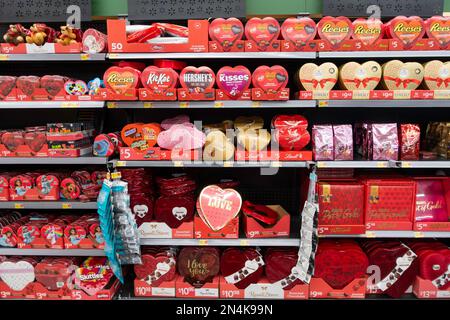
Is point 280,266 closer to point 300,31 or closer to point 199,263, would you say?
point 199,263

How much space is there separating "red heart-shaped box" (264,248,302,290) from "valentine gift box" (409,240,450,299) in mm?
881

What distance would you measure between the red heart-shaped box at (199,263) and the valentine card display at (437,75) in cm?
196

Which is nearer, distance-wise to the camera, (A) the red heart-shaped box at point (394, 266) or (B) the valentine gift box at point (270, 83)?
(B) the valentine gift box at point (270, 83)

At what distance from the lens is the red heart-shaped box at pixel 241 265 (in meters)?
2.47

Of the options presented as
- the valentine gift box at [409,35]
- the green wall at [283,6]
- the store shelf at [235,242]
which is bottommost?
the store shelf at [235,242]

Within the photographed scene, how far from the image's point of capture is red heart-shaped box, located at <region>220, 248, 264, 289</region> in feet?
8.11

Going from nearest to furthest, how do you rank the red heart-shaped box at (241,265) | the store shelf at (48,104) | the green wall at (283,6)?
the store shelf at (48,104) → the red heart-shaped box at (241,265) → the green wall at (283,6)

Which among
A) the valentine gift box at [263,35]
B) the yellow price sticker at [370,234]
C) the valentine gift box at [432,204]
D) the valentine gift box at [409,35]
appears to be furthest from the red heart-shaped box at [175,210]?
the valentine gift box at [409,35]

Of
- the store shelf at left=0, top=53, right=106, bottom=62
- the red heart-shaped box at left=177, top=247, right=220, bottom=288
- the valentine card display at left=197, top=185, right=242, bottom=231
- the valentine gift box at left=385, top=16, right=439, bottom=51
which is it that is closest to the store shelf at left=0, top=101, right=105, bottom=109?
the store shelf at left=0, top=53, right=106, bottom=62

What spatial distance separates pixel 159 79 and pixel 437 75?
1.93 m

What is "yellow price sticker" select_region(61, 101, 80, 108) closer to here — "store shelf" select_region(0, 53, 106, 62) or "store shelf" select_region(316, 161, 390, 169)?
"store shelf" select_region(0, 53, 106, 62)

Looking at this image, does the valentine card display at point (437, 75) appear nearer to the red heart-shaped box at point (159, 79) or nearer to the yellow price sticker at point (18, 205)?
the red heart-shaped box at point (159, 79)
